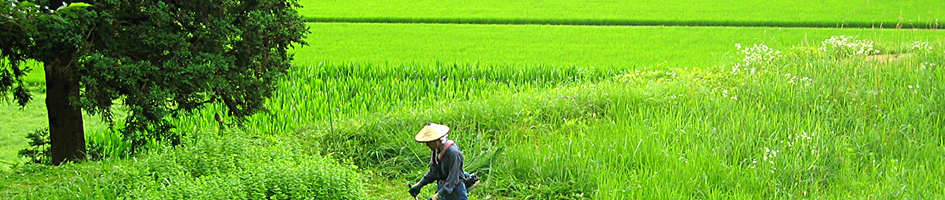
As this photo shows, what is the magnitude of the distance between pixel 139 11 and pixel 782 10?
19.6 m

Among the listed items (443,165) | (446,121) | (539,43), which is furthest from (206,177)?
(539,43)

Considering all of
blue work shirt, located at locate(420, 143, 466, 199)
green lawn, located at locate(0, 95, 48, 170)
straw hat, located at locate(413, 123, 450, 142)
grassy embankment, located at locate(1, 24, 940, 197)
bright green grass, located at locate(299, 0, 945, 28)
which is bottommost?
green lawn, located at locate(0, 95, 48, 170)

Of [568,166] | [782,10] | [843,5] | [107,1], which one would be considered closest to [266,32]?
[107,1]

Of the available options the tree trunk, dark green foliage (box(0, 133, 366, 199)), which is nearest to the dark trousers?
dark green foliage (box(0, 133, 366, 199))

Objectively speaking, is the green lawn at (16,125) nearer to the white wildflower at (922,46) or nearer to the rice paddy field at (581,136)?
the rice paddy field at (581,136)

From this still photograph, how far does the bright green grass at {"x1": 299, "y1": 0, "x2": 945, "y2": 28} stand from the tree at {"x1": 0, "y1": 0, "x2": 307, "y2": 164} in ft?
47.0

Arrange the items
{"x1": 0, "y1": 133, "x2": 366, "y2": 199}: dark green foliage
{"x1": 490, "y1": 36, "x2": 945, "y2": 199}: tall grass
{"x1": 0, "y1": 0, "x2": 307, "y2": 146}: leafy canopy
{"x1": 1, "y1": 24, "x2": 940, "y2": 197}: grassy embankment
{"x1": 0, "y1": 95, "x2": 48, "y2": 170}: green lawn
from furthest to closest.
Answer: {"x1": 0, "y1": 95, "x2": 48, "y2": 170}: green lawn → {"x1": 1, "y1": 24, "x2": 940, "y2": 197}: grassy embankment → {"x1": 0, "y1": 0, "x2": 307, "y2": 146}: leafy canopy → {"x1": 490, "y1": 36, "x2": 945, "y2": 199}: tall grass → {"x1": 0, "y1": 133, "x2": 366, "y2": 199}: dark green foliage

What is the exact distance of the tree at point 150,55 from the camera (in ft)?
21.2

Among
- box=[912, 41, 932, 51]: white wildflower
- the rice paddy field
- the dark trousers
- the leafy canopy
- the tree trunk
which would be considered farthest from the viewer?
box=[912, 41, 932, 51]: white wildflower

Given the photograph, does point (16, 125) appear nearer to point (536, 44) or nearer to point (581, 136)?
point (581, 136)

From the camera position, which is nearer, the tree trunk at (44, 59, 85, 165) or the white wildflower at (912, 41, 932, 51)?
the tree trunk at (44, 59, 85, 165)

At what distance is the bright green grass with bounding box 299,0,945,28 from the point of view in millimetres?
21156

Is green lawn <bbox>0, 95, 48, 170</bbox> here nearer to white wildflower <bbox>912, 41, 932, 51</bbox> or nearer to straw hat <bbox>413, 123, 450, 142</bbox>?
straw hat <bbox>413, 123, 450, 142</bbox>

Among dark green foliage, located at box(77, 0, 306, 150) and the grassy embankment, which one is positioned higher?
dark green foliage, located at box(77, 0, 306, 150)
